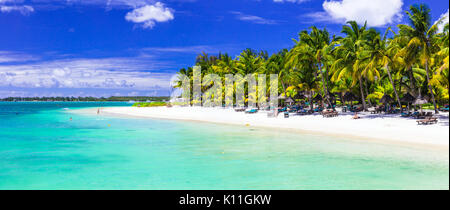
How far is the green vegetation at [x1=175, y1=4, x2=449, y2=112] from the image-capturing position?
78.5 feet

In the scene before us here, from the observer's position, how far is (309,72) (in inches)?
1438

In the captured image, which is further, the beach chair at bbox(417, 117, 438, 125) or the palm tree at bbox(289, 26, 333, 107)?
the palm tree at bbox(289, 26, 333, 107)

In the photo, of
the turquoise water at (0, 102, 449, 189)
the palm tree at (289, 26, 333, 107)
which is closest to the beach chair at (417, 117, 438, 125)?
the turquoise water at (0, 102, 449, 189)

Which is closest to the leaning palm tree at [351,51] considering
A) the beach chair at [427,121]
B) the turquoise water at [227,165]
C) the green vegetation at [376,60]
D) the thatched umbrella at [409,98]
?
the green vegetation at [376,60]

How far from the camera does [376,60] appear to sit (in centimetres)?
2698

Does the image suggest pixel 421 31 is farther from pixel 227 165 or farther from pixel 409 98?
pixel 227 165

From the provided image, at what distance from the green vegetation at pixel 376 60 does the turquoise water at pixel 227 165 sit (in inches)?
391

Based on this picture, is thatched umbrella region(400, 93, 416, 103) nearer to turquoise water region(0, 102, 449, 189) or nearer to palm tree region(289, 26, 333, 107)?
palm tree region(289, 26, 333, 107)

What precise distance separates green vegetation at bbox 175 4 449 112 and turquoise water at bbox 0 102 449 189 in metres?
9.94

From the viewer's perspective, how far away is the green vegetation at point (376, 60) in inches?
942

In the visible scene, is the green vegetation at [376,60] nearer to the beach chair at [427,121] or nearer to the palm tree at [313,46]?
the palm tree at [313,46]
